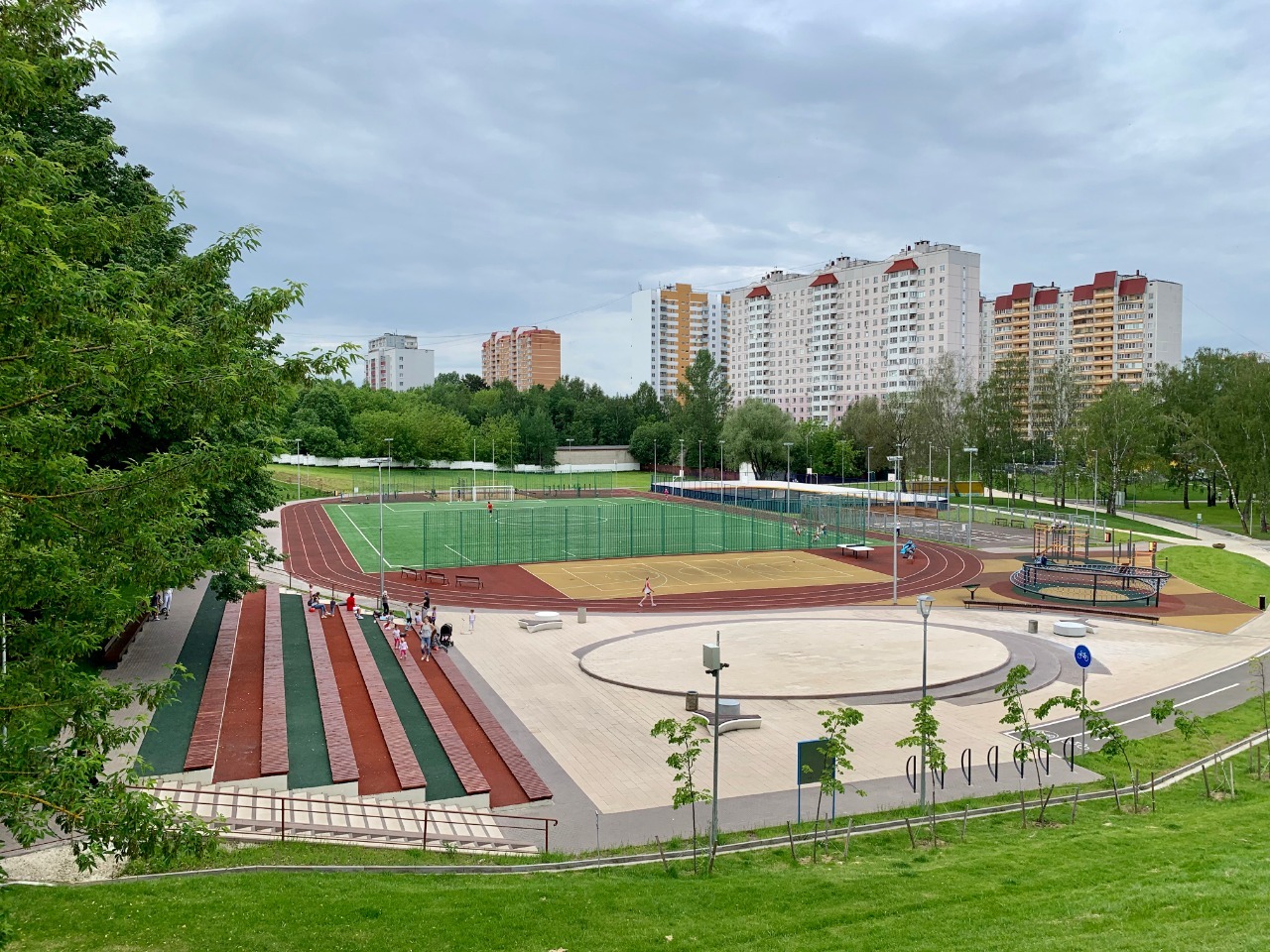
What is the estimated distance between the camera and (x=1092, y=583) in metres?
44.7

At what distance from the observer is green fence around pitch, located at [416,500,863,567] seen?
57.0 m

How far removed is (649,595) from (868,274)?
342ft

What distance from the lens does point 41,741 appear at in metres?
7.74

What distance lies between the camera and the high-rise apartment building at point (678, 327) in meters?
188

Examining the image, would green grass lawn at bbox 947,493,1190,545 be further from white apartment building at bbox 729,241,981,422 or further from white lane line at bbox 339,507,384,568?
white lane line at bbox 339,507,384,568

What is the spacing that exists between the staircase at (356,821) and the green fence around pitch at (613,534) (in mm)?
32835

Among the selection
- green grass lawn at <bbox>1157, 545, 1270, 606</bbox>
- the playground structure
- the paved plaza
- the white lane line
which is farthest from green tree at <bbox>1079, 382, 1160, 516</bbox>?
the white lane line

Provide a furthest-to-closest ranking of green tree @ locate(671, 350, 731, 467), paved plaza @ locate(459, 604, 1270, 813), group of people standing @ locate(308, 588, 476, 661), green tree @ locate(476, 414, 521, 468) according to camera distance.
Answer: green tree @ locate(476, 414, 521, 468)
green tree @ locate(671, 350, 731, 467)
group of people standing @ locate(308, 588, 476, 661)
paved plaza @ locate(459, 604, 1270, 813)

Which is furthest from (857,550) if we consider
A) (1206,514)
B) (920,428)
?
(920,428)

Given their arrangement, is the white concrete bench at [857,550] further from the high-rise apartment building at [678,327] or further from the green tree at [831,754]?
the high-rise apartment building at [678,327]

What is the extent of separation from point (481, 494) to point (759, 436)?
114ft

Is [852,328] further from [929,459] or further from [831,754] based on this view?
[831,754]

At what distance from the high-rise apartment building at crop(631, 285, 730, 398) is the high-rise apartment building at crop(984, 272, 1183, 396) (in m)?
63.7

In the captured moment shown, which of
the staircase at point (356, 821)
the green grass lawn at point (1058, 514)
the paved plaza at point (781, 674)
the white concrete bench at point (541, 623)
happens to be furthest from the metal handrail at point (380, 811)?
the green grass lawn at point (1058, 514)
